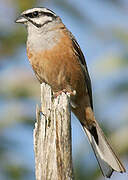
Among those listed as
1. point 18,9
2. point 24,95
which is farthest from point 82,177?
point 18,9

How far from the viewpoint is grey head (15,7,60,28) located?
5188 mm

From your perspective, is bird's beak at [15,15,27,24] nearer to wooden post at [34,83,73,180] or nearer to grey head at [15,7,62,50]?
grey head at [15,7,62,50]

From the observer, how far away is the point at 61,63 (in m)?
4.98

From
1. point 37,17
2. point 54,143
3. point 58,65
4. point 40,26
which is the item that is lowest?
point 54,143

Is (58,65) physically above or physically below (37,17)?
below

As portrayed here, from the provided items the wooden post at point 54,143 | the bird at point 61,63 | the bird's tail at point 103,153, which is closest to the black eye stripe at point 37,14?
the bird at point 61,63

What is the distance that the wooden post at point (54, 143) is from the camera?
10.1 ft

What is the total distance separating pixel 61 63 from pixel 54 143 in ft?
6.18

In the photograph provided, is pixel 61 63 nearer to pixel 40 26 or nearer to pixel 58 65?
pixel 58 65

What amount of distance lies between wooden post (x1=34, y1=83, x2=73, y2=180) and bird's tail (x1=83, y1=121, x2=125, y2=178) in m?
0.91

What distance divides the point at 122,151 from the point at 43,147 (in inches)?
46.9

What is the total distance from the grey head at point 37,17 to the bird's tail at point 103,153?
1.33m

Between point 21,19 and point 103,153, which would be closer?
point 103,153

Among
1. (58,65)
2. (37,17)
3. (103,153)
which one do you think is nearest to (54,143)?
(103,153)
